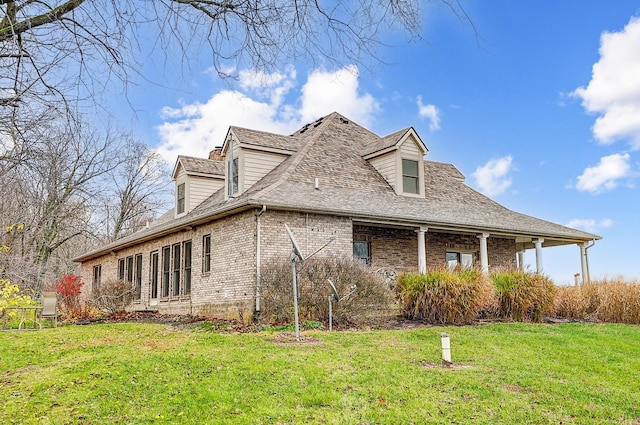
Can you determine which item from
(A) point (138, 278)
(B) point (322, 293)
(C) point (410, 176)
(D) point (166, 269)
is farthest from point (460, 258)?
(A) point (138, 278)

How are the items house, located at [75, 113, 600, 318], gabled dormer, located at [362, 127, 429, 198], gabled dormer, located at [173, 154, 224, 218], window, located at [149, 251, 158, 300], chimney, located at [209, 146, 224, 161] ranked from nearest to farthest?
1. house, located at [75, 113, 600, 318]
2. gabled dormer, located at [362, 127, 429, 198]
3. window, located at [149, 251, 158, 300]
4. gabled dormer, located at [173, 154, 224, 218]
5. chimney, located at [209, 146, 224, 161]

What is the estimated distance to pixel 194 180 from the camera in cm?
2116

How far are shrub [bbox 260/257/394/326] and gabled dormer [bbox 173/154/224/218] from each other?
310 inches

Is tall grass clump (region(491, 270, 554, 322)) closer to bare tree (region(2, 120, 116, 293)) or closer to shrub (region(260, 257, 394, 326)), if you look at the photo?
shrub (region(260, 257, 394, 326))

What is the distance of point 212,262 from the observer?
16781 mm

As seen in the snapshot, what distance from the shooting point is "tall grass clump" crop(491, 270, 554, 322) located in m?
15.5

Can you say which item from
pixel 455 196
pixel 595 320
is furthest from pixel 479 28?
pixel 455 196

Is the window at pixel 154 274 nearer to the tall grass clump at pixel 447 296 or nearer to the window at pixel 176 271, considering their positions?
the window at pixel 176 271

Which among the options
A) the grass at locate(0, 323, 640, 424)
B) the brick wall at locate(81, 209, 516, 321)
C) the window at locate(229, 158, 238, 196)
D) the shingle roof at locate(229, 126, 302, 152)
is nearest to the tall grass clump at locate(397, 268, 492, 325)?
the grass at locate(0, 323, 640, 424)

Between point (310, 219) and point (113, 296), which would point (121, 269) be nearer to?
point (113, 296)

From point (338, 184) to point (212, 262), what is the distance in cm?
457

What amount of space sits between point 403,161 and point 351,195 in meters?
3.08

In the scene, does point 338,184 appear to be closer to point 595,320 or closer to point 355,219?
point 355,219

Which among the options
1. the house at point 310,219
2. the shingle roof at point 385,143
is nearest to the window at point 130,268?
the house at point 310,219
